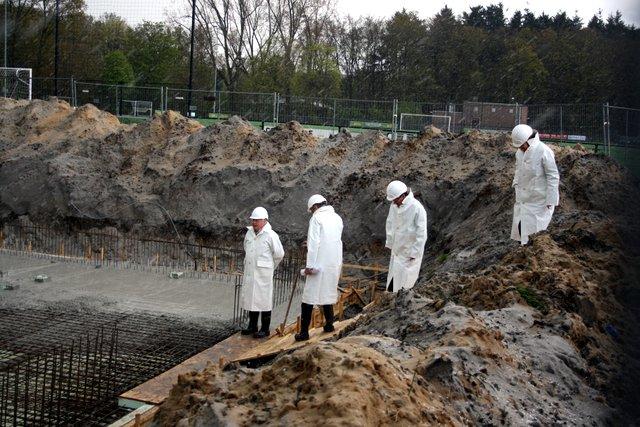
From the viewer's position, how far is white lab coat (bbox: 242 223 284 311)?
28.2 feet

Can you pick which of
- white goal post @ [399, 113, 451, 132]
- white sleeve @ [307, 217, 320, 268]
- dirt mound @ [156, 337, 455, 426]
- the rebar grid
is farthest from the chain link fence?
dirt mound @ [156, 337, 455, 426]

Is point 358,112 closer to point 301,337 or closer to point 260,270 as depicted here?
point 260,270

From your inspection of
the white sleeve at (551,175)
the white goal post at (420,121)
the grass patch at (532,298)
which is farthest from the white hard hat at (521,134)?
the white goal post at (420,121)

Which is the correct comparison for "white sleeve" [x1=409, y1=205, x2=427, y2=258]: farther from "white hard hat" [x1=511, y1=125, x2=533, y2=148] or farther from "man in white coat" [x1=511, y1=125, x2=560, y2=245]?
"white hard hat" [x1=511, y1=125, x2=533, y2=148]

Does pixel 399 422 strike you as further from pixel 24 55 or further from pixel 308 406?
pixel 24 55

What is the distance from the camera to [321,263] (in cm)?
791

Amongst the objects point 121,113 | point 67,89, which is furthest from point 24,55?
point 121,113

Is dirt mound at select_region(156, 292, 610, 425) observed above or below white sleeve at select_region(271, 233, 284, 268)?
below

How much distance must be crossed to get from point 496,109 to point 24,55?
22.0 metres

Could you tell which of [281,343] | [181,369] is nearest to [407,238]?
[281,343]

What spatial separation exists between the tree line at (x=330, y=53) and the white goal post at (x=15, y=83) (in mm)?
4609

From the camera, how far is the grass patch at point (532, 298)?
5.77 m

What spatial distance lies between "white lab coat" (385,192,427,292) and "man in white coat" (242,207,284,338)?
4.31 feet

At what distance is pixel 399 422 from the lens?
3.44m
